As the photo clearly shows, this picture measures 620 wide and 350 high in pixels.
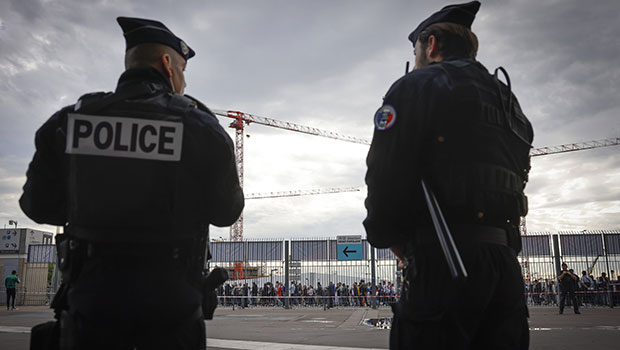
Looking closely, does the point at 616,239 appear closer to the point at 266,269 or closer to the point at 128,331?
the point at 266,269

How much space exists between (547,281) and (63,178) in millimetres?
25195

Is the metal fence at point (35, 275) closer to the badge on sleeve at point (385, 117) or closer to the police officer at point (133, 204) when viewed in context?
the police officer at point (133, 204)

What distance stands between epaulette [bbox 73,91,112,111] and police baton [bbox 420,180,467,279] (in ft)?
4.89

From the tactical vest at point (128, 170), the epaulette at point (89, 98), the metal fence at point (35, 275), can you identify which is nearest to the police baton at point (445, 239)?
the tactical vest at point (128, 170)

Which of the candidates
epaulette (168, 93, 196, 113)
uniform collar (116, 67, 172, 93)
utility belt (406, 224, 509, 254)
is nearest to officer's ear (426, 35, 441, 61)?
utility belt (406, 224, 509, 254)

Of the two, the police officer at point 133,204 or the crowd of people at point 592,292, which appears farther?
the crowd of people at point 592,292

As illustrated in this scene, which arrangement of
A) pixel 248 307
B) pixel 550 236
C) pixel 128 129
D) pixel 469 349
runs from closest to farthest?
pixel 469 349 < pixel 128 129 < pixel 550 236 < pixel 248 307

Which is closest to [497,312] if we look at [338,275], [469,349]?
[469,349]

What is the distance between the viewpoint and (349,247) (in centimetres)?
2025

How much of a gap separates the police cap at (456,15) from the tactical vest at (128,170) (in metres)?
1.29

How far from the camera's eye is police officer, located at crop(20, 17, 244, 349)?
187cm

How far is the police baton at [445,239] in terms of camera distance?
5.66ft

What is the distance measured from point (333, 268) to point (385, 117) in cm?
2610

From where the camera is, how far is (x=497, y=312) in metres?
1.85
